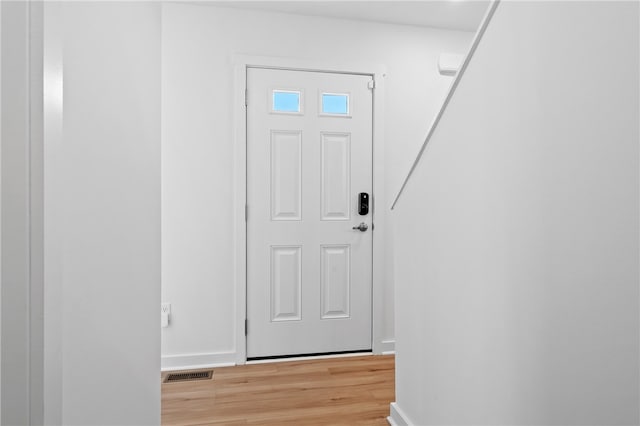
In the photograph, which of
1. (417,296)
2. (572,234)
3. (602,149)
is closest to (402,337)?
(417,296)

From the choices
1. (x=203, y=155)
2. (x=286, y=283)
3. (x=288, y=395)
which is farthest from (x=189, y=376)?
(x=203, y=155)

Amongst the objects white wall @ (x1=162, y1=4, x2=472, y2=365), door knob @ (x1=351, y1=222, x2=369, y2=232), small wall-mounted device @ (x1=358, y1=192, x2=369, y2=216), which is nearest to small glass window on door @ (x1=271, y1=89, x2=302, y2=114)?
white wall @ (x1=162, y1=4, x2=472, y2=365)

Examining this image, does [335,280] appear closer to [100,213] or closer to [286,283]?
[286,283]

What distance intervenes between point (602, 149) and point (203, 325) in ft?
8.11

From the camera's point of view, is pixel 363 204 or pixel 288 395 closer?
pixel 288 395

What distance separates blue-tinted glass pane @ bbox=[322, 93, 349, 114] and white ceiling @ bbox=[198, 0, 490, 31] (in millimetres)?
573

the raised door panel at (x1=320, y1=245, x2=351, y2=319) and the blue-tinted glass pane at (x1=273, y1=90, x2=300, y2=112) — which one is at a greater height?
the blue-tinted glass pane at (x1=273, y1=90, x2=300, y2=112)

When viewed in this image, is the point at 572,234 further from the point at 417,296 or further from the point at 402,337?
the point at 402,337

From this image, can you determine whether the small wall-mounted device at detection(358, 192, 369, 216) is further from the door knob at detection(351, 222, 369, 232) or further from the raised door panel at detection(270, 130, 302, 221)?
the raised door panel at detection(270, 130, 302, 221)

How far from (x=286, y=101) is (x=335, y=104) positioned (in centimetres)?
36

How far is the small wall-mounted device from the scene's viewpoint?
9.18ft

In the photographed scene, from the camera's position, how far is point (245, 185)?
264 centimetres

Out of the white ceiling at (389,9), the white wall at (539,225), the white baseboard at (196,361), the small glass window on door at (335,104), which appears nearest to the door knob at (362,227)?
the small glass window on door at (335,104)

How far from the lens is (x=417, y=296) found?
5.00 feet
